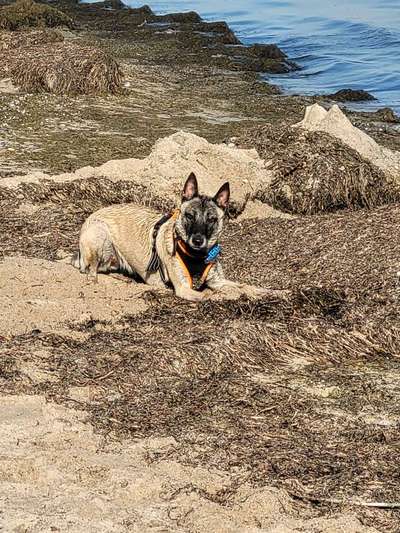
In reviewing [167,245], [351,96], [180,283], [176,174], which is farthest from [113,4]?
[180,283]

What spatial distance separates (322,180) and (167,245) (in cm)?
364

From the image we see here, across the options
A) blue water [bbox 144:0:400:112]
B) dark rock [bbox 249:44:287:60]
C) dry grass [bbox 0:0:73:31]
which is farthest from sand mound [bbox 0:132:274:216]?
dry grass [bbox 0:0:73:31]

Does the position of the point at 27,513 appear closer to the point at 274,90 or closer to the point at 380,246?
the point at 380,246

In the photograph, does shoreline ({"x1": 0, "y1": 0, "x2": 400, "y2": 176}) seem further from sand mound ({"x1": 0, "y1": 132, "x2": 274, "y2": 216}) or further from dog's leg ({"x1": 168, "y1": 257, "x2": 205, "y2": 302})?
dog's leg ({"x1": 168, "y1": 257, "x2": 205, "y2": 302})

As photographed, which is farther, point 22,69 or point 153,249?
point 22,69

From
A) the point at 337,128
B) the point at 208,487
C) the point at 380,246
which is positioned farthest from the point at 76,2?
the point at 208,487

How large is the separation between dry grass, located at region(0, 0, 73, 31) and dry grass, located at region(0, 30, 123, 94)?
7.41m

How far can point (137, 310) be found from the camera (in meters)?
8.25

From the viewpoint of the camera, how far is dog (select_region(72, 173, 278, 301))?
8.80 meters

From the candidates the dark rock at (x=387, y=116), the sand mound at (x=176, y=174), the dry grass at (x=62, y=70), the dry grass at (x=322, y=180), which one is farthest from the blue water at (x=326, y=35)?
the sand mound at (x=176, y=174)

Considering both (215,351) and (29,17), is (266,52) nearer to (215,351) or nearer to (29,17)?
(29,17)

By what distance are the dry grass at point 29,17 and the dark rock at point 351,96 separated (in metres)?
9.60

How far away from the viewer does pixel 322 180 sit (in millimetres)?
12055

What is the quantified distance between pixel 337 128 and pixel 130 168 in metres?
2.76
